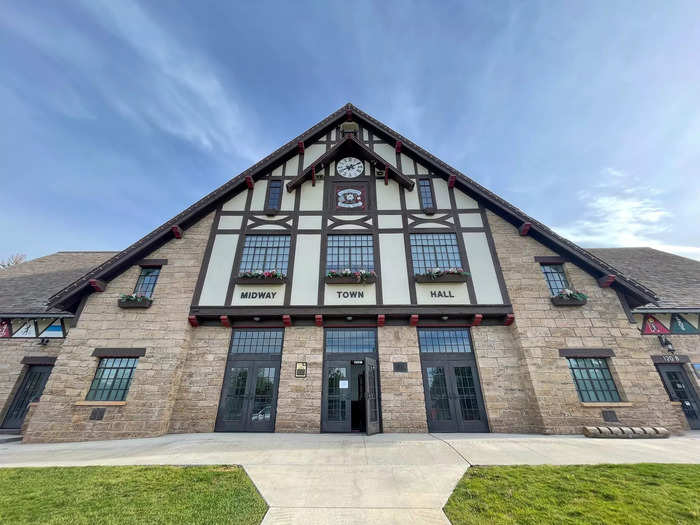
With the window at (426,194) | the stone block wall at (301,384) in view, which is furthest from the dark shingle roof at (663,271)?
the stone block wall at (301,384)

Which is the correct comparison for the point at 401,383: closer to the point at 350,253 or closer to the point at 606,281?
the point at 350,253

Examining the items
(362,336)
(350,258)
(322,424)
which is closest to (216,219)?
(350,258)

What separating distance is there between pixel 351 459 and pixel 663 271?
1994cm

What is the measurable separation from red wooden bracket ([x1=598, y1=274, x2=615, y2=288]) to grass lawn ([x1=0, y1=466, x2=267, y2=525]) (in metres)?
13.4

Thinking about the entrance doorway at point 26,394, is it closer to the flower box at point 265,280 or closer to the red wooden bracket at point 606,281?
the flower box at point 265,280

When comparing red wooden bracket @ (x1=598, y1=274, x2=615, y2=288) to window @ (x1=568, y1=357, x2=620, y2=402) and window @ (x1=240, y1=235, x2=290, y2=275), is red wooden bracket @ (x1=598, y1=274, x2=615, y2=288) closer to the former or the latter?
window @ (x1=568, y1=357, x2=620, y2=402)

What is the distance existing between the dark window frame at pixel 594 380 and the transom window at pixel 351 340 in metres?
7.13

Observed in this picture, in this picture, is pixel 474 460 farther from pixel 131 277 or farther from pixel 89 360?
pixel 131 277

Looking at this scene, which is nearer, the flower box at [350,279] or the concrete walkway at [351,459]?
the concrete walkway at [351,459]

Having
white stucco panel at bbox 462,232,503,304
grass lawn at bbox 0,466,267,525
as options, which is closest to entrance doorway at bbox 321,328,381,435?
white stucco panel at bbox 462,232,503,304

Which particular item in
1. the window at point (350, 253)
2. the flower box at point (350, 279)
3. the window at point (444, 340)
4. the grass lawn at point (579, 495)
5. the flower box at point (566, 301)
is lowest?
the grass lawn at point (579, 495)

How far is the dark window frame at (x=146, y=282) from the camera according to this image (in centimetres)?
1177

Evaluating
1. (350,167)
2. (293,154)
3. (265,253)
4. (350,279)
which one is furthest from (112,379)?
(350,167)

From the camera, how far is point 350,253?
12.3 meters
